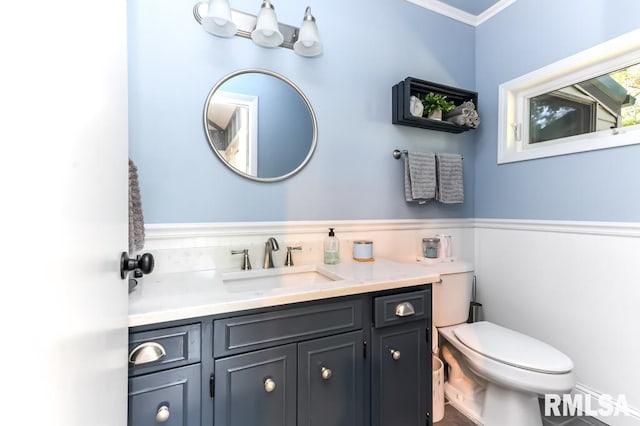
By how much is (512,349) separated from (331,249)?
0.97 meters

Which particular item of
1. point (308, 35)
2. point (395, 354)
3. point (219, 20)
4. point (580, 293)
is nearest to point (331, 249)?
point (395, 354)

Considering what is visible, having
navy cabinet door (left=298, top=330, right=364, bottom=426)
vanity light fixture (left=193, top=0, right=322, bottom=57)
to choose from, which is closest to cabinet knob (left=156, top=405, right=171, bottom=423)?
navy cabinet door (left=298, top=330, right=364, bottom=426)

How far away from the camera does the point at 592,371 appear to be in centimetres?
150

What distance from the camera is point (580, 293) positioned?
5.09 ft

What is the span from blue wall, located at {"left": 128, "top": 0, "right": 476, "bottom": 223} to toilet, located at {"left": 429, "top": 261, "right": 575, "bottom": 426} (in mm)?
560

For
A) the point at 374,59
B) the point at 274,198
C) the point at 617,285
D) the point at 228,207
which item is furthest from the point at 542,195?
the point at 228,207

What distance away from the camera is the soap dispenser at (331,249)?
1.52 metres

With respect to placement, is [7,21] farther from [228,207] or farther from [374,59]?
[374,59]

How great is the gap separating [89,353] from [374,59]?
189 cm

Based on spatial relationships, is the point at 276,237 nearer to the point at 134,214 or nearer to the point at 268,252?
the point at 268,252

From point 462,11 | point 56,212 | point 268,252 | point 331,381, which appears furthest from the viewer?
point 462,11

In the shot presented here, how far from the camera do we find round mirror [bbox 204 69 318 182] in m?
1.38

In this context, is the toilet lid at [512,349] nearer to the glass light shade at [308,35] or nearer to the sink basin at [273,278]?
the sink basin at [273,278]

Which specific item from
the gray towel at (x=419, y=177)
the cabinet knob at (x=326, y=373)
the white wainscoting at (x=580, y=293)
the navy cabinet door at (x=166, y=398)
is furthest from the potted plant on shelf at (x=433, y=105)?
the navy cabinet door at (x=166, y=398)
